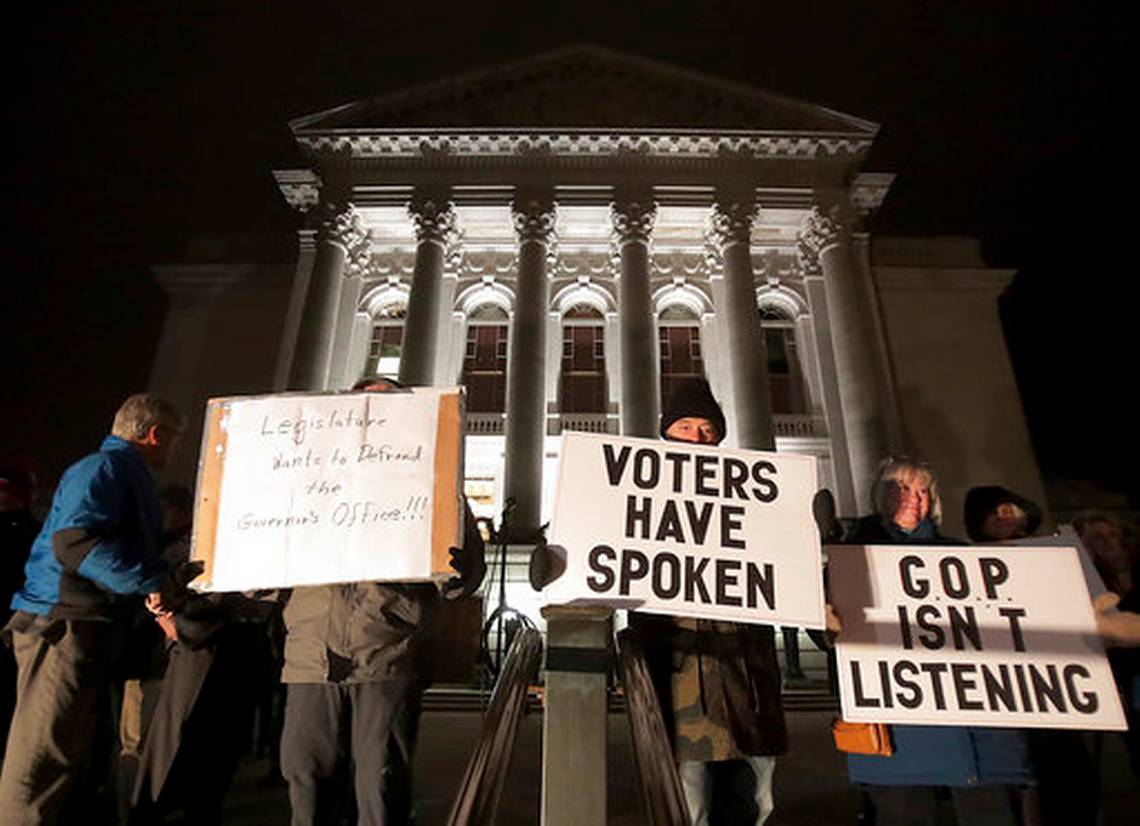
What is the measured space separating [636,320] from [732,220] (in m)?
4.44

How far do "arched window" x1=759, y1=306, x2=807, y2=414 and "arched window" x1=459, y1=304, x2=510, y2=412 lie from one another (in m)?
7.90

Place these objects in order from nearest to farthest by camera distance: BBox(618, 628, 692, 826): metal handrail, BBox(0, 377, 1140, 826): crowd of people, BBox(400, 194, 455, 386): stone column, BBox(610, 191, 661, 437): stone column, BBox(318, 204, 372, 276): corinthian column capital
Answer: BBox(618, 628, 692, 826): metal handrail, BBox(0, 377, 1140, 826): crowd of people, BBox(610, 191, 661, 437): stone column, BBox(400, 194, 455, 386): stone column, BBox(318, 204, 372, 276): corinthian column capital

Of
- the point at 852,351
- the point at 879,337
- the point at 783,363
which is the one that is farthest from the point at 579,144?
A: the point at 879,337

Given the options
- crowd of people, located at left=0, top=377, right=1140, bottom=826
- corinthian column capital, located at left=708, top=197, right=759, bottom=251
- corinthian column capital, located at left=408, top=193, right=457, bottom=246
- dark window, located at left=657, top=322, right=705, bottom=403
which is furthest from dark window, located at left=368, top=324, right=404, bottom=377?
crowd of people, located at left=0, top=377, right=1140, bottom=826

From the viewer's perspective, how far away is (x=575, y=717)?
188 cm

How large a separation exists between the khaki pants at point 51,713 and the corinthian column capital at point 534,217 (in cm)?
1791

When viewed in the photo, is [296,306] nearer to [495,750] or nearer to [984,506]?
[984,506]

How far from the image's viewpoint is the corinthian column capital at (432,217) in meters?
20.3

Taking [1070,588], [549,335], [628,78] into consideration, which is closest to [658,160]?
[628,78]

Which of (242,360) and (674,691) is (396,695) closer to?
(674,691)

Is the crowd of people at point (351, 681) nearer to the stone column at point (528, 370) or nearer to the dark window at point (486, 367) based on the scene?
the stone column at point (528, 370)

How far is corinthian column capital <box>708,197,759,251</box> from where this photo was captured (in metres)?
20.2

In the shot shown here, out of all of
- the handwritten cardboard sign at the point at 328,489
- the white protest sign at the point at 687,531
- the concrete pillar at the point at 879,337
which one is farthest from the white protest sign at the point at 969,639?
the concrete pillar at the point at 879,337

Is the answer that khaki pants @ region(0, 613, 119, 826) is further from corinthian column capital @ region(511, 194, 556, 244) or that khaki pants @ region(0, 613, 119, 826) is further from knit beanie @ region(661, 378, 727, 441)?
corinthian column capital @ region(511, 194, 556, 244)
